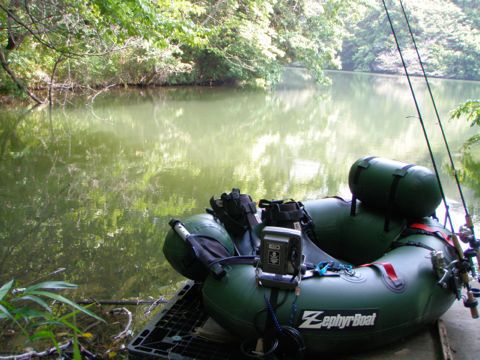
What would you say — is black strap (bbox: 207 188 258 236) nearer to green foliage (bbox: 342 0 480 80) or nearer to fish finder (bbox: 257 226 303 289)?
→ fish finder (bbox: 257 226 303 289)

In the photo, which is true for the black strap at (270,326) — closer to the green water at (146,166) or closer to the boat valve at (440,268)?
the boat valve at (440,268)

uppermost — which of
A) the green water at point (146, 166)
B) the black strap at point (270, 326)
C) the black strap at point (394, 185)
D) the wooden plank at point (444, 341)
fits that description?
the black strap at point (394, 185)

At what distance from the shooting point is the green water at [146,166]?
3900mm

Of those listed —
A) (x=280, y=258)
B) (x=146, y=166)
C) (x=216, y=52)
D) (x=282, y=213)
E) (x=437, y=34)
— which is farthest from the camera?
(x=437, y=34)

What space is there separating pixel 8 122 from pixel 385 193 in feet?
28.4

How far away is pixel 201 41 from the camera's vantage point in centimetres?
691

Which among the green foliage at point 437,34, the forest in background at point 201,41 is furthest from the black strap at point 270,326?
the green foliage at point 437,34

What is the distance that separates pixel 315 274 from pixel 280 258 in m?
0.26

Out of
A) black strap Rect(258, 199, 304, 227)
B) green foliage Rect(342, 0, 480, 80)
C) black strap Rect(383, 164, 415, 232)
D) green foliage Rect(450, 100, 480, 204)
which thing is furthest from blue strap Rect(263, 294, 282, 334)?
green foliage Rect(342, 0, 480, 80)

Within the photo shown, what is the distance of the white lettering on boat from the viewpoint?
1957 mm

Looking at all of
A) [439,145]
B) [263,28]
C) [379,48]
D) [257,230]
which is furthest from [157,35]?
[379,48]

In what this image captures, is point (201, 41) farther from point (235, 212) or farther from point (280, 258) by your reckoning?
point (280, 258)

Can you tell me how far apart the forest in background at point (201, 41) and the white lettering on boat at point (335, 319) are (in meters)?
4.27

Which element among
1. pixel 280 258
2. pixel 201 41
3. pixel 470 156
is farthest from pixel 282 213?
pixel 470 156
